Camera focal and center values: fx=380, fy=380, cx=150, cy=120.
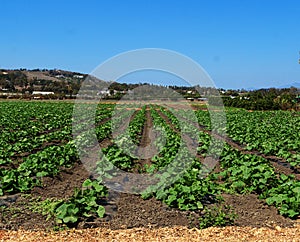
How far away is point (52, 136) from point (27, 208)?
1010 cm

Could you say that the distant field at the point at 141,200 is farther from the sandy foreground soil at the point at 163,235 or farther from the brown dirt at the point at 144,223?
the sandy foreground soil at the point at 163,235

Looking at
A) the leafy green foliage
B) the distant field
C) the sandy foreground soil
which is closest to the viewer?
the sandy foreground soil

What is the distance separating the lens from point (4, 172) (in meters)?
8.07

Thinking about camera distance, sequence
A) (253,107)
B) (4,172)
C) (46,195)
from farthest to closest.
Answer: (253,107) → (4,172) → (46,195)

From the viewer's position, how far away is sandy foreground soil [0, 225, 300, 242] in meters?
5.47

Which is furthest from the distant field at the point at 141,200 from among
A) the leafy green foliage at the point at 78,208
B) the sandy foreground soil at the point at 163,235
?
the sandy foreground soil at the point at 163,235

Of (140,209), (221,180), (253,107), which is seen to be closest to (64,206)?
(140,209)

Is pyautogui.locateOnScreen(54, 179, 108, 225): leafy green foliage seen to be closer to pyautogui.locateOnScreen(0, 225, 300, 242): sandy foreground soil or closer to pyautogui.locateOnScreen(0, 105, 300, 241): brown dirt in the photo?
pyautogui.locateOnScreen(0, 105, 300, 241): brown dirt

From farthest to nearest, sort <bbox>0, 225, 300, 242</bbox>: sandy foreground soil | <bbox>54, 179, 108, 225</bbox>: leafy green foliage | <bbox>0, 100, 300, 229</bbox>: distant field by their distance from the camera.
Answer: <bbox>0, 100, 300, 229</bbox>: distant field, <bbox>54, 179, 108, 225</bbox>: leafy green foliage, <bbox>0, 225, 300, 242</bbox>: sandy foreground soil

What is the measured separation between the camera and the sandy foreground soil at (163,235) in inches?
215

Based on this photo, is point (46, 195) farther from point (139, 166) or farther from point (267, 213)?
point (267, 213)

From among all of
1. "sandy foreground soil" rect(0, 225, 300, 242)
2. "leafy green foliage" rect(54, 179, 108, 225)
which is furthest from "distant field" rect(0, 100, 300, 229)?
"sandy foreground soil" rect(0, 225, 300, 242)

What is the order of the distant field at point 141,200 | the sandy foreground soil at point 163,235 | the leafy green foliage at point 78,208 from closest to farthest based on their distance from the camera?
the sandy foreground soil at point 163,235 < the leafy green foliage at point 78,208 < the distant field at point 141,200

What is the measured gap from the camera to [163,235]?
561 centimetres
